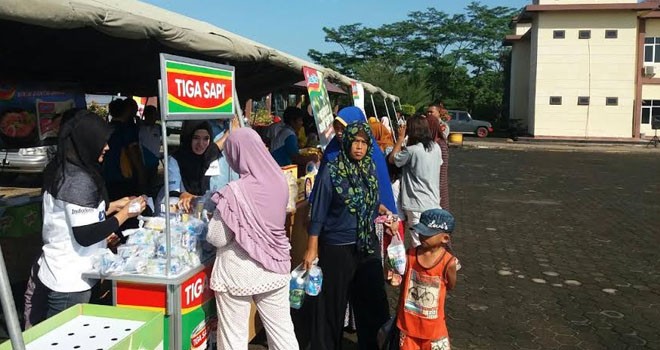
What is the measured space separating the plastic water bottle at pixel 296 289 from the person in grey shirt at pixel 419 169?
1809 mm

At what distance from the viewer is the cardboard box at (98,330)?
260 cm

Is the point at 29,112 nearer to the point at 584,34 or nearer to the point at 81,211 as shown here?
the point at 81,211

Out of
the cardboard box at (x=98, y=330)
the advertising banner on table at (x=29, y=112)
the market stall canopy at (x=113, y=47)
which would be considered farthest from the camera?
Result: the advertising banner on table at (x=29, y=112)

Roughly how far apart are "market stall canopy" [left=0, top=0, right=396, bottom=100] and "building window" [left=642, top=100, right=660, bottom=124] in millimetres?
28790

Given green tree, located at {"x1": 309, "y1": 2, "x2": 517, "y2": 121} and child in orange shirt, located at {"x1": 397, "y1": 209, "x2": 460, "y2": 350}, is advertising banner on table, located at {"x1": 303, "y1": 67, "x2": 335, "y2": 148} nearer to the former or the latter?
child in orange shirt, located at {"x1": 397, "y1": 209, "x2": 460, "y2": 350}

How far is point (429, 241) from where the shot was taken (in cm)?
331

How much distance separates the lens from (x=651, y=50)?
31.1 metres

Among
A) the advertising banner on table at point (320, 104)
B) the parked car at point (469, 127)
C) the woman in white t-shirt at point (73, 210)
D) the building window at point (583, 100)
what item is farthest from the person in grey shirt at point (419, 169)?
the parked car at point (469, 127)

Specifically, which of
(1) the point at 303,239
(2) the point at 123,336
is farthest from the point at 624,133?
(2) the point at 123,336

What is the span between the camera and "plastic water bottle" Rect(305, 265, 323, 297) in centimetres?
364

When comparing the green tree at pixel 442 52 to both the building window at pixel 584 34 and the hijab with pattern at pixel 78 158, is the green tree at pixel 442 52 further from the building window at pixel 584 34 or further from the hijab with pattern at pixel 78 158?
the hijab with pattern at pixel 78 158

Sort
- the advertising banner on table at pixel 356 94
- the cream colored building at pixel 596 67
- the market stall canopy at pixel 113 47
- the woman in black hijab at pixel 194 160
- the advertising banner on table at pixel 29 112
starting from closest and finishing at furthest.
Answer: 1. the market stall canopy at pixel 113 47
2. the woman in black hijab at pixel 194 160
3. the advertising banner on table at pixel 29 112
4. the advertising banner on table at pixel 356 94
5. the cream colored building at pixel 596 67

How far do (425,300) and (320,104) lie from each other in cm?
280

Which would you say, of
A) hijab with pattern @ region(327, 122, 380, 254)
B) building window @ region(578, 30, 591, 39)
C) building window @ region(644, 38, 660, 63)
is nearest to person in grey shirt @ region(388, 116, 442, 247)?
hijab with pattern @ region(327, 122, 380, 254)
